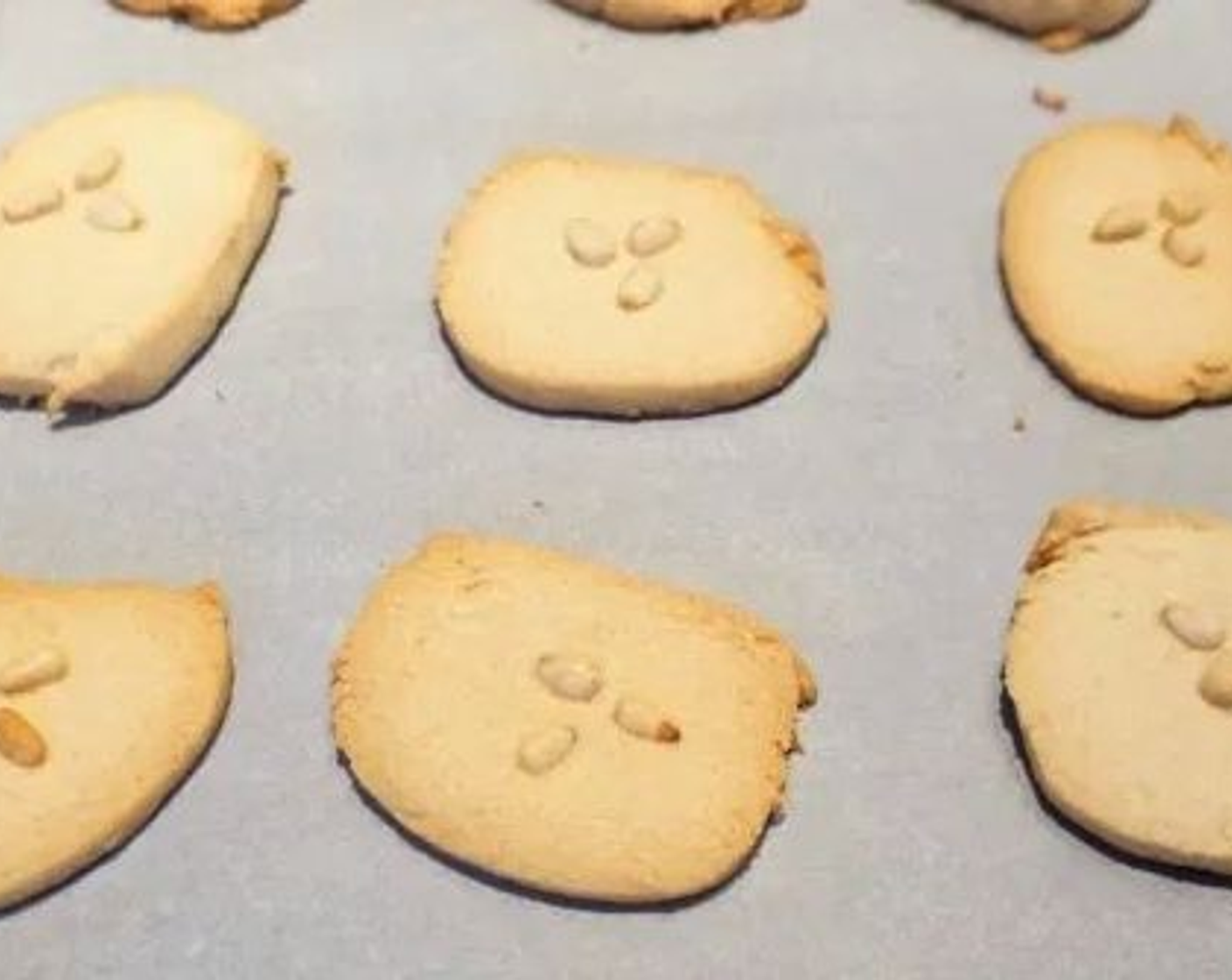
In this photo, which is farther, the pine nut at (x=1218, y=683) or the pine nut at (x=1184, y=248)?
the pine nut at (x=1184, y=248)

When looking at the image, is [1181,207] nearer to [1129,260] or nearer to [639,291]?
[1129,260]

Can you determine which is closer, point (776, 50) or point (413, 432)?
point (413, 432)

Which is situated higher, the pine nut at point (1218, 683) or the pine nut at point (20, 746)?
the pine nut at point (1218, 683)

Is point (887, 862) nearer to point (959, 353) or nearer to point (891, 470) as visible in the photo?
point (891, 470)

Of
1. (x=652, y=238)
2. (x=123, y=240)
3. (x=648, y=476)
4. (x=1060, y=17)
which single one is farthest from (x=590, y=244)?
(x=1060, y=17)

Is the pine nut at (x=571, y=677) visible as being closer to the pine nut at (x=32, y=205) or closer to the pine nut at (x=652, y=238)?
the pine nut at (x=652, y=238)

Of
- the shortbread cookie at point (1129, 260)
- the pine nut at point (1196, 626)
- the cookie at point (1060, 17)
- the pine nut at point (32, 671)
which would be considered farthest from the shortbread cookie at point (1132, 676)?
the pine nut at point (32, 671)

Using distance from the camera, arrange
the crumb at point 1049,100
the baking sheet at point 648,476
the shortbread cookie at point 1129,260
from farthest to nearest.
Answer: the crumb at point 1049,100 → the shortbread cookie at point 1129,260 → the baking sheet at point 648,476

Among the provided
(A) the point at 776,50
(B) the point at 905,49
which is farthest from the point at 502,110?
(B) the point at 905,49
